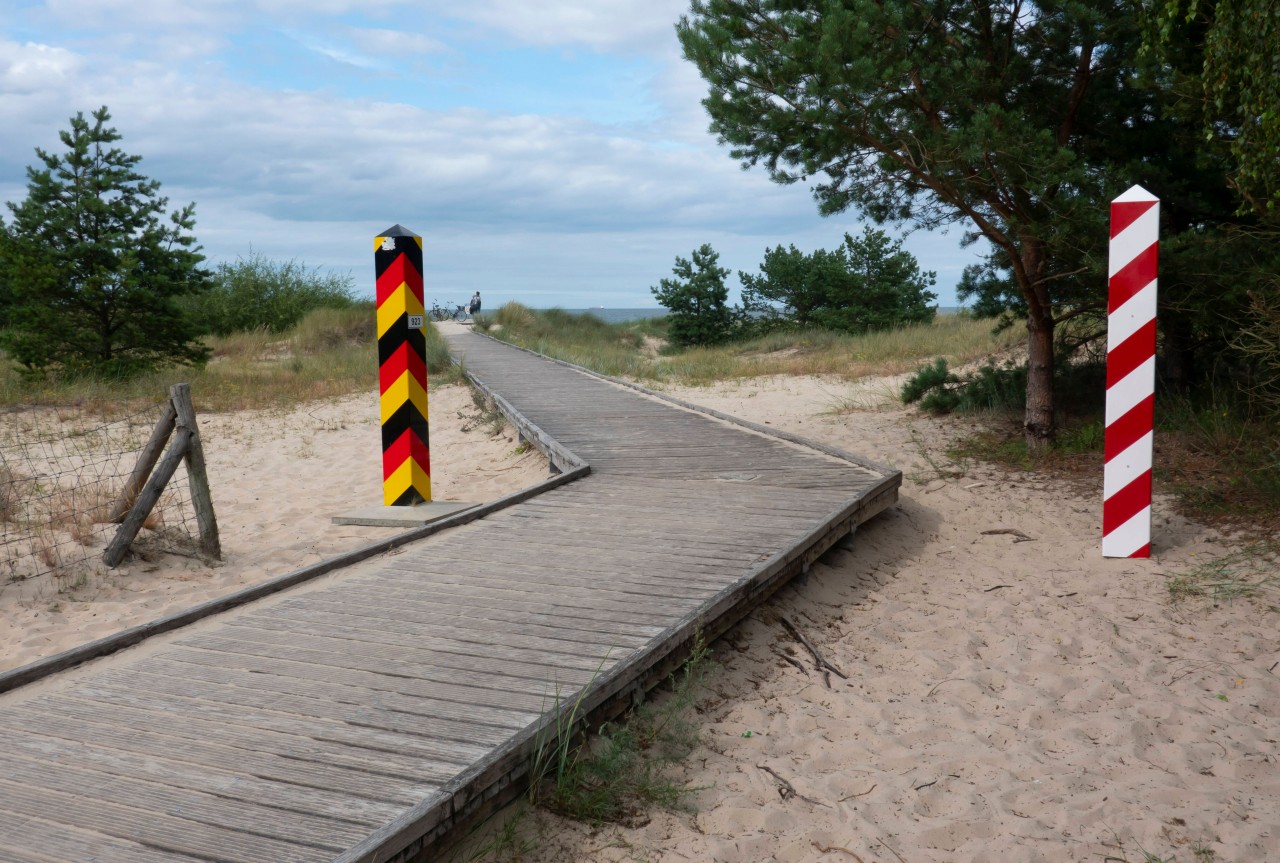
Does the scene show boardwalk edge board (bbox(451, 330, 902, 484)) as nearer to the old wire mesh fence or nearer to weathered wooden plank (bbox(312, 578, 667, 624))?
weathered wooden plank (bbox(312, 578, 667, 624))

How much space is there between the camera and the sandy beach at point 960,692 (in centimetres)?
300

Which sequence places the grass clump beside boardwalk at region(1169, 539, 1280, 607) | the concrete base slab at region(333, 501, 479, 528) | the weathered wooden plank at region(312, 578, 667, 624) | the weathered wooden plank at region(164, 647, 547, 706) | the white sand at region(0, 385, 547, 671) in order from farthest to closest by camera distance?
the concrete base slab at region(333, 501, 479, 528) → the grass clump beside boardwalk at region(1169, 539, 1280, 607) → the white sand at region(0, 385, 547, 671) → the weathered wooden plank at region(312, 578, 667, 624) → the weathered wooden plank at region(164, 647, 547, 706)

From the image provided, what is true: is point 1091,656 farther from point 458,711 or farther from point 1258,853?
point 458,711

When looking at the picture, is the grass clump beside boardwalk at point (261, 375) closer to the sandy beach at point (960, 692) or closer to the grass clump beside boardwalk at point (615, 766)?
the sandy beach at point (960, 692)

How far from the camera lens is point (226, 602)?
420 cm

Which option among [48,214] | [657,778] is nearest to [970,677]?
[657,778]

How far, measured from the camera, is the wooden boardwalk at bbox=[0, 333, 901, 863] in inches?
96.4

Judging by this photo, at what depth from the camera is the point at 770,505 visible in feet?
20.0

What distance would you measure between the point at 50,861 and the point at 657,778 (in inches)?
71.1

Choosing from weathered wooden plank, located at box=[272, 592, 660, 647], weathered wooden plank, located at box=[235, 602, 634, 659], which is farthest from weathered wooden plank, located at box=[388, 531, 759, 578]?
weathered wooden plank, located at box=[235, 602, 634, 659]

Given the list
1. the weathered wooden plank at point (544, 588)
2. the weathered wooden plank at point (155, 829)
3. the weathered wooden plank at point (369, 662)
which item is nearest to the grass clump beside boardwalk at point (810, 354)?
the weathered wooden plank at point (544, 588)

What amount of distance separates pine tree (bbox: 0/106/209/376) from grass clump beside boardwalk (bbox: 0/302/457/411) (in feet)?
2.10

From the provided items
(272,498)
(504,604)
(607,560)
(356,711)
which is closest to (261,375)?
(272,498)

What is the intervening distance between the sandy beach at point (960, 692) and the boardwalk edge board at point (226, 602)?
0.97 m
